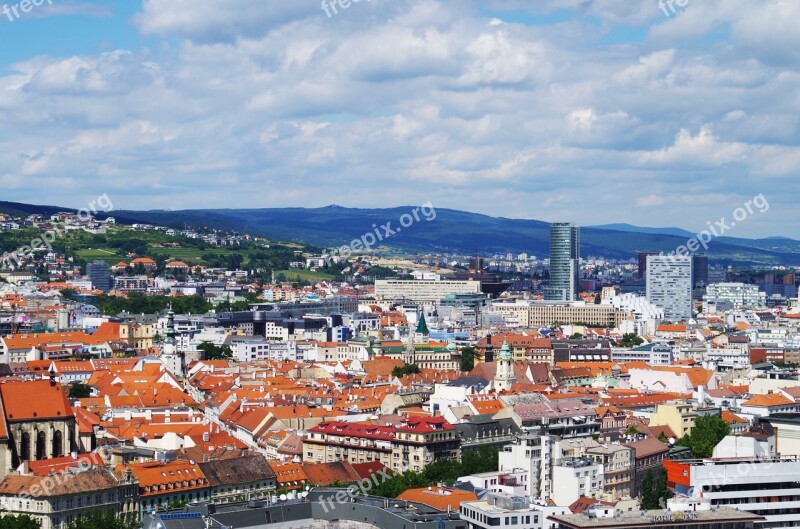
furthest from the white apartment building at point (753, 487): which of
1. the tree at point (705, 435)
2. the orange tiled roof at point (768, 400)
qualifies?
the orange tiled roof at point (768, 400)

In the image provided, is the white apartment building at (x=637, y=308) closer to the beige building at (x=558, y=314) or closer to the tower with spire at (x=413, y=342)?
the beige building at (x=558, y=314)

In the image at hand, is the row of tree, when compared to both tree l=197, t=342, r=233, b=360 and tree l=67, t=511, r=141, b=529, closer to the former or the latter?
tree l=67, t=511, r=141, b=529

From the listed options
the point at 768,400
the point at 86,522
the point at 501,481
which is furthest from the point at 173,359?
the point at 86,522

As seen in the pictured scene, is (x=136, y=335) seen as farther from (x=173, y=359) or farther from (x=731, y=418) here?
(x=731, y=418)

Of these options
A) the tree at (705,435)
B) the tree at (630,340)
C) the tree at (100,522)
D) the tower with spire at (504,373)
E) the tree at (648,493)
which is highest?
the tower with spire at (504,373)

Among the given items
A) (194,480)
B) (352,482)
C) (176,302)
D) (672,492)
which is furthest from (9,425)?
(176,302)

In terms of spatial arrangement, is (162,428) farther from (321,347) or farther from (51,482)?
(321,347)
